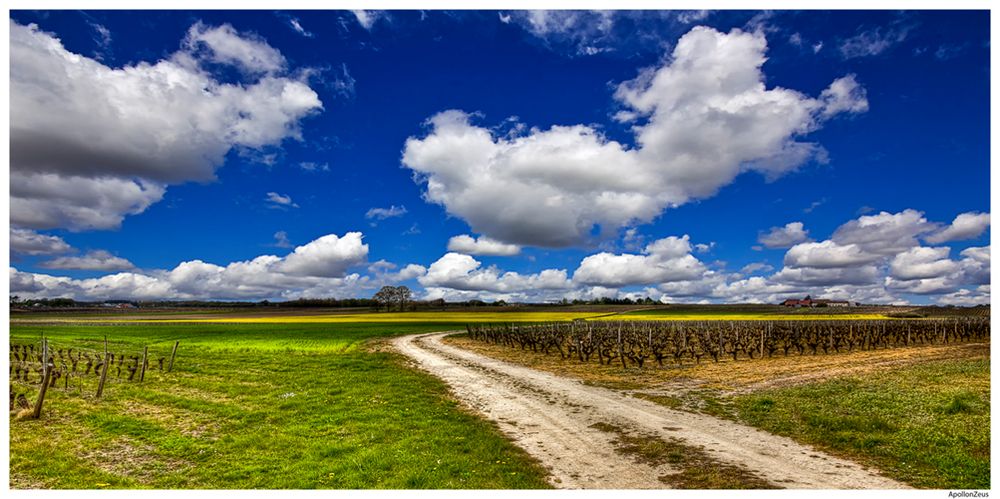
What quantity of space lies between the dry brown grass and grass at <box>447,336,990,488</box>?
0.05 m

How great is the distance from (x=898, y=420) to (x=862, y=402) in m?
2.76

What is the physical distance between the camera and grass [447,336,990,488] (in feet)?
36.2

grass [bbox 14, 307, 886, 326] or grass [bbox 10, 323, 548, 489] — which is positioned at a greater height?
grass [bbox 10, 323, 548, 489]

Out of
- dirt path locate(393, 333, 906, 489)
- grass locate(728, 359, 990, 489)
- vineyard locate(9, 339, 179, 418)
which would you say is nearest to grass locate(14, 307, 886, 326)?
vineyard locate(9, 339, 179, 418)

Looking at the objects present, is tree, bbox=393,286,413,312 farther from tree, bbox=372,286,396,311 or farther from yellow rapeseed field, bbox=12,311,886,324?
yellow rapeseed field, bbox=12,311,886,324

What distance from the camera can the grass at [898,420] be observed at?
1048cm

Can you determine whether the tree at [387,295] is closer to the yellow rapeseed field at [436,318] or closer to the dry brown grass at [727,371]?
the yellow rapeseed field at [436,318]

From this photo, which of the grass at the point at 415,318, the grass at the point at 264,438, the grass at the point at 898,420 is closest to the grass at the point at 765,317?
the grass at the point at 415,318

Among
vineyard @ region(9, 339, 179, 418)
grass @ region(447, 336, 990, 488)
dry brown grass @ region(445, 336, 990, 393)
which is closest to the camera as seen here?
grass @ region(447, 336, 990, 488)

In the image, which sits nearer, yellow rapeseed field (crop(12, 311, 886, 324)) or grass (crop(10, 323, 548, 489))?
grass (crop(10, 323, 548, 489))

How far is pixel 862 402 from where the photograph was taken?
16.8 metres

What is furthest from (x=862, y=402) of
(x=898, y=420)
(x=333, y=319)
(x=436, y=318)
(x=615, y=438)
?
(x=333, y=319)

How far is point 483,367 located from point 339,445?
18.6 m

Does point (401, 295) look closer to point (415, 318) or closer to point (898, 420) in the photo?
point (415, 318)
